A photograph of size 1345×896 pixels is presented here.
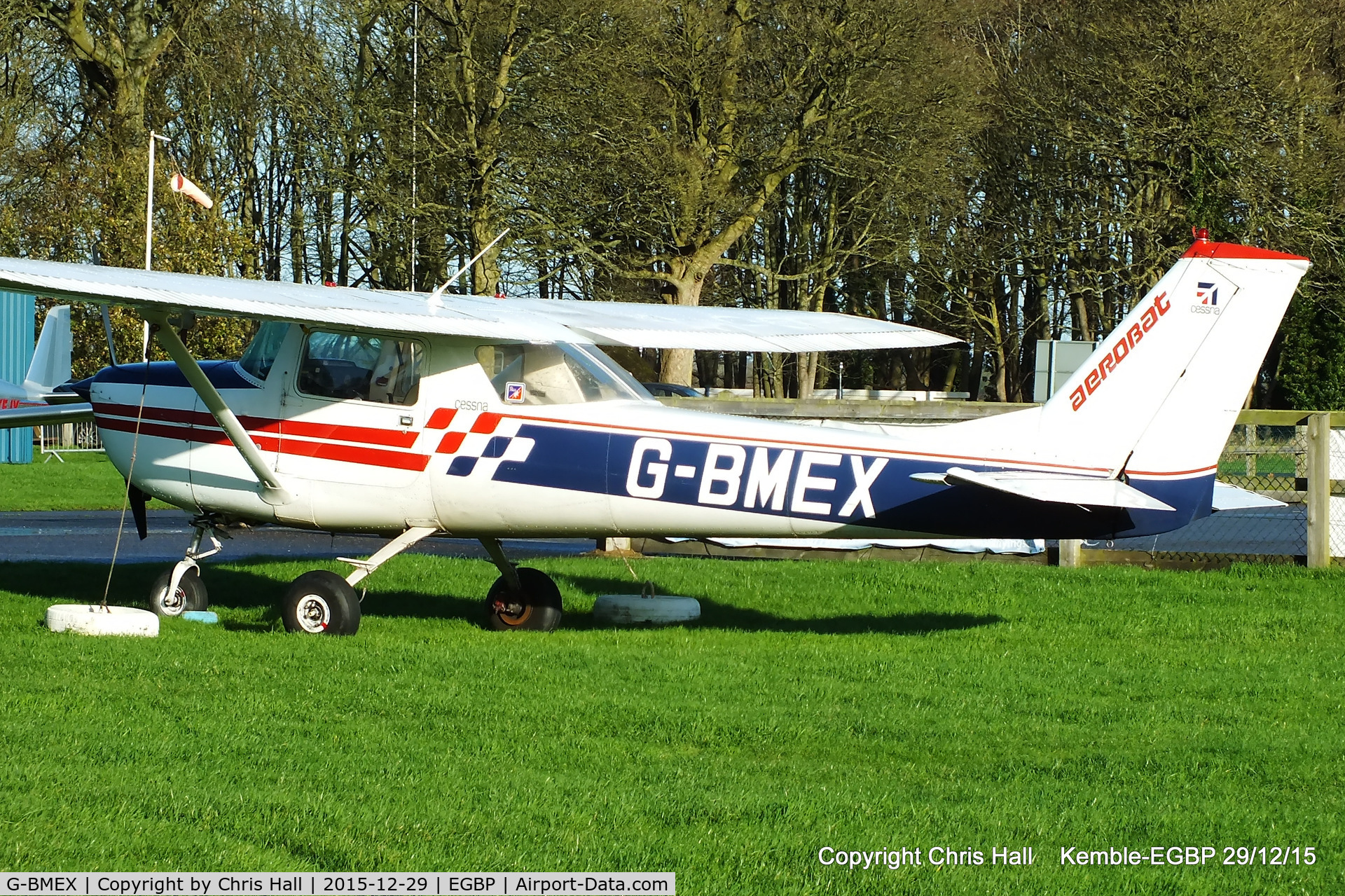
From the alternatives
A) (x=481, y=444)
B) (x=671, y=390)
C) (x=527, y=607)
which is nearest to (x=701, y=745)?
(x=481, y=444)

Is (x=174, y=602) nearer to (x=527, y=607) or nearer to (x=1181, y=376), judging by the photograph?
(x=527, y=607)

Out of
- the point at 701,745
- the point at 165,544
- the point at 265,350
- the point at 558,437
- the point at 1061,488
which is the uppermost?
the point at 265,350

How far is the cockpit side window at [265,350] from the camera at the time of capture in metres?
9.97

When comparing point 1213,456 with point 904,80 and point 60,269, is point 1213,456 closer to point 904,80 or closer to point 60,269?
point 60,269

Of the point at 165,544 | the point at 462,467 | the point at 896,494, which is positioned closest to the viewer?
the point at 896,494

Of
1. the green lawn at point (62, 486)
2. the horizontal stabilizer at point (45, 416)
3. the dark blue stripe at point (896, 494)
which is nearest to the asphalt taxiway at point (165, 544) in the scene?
the green lawn at point (62, 486)

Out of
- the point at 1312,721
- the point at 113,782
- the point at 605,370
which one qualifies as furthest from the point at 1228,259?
the point at 113,782

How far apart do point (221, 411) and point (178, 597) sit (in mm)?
1596

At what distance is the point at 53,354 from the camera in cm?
1323

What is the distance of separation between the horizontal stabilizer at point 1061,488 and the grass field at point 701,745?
3.31 feet

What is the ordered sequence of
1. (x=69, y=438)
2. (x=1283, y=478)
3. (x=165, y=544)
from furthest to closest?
(x=69, y=438), (x=165, y=544), (x=1283, y=478)

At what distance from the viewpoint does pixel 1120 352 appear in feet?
29.4

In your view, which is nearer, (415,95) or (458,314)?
(458,314)

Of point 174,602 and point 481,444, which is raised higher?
point 481,444
